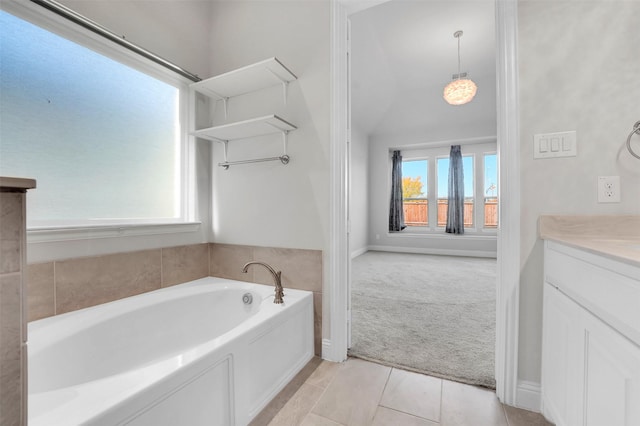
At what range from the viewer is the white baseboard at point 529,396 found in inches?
49.6

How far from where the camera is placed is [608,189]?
3.77ft

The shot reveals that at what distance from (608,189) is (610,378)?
85 centimetres

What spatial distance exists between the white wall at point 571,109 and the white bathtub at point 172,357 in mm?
1221

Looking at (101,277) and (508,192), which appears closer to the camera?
(508,192)

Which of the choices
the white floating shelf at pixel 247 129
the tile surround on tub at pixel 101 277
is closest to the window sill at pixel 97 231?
the tile surround on tub at pixel 101 277

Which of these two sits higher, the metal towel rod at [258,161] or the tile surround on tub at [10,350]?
the metal towel rod at [258,161]

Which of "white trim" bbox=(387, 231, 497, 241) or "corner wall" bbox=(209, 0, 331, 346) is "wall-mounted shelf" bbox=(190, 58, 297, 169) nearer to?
"corner wall" bbox=(209, 0, 331, 346)

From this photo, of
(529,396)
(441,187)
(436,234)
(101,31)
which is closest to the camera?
(529,396)

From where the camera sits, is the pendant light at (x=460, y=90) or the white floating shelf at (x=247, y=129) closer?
the white floating shelf at (x=247, y=129)

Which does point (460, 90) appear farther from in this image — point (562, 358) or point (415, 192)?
point (562, 358)

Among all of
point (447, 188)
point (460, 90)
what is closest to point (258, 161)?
point (460, 90)

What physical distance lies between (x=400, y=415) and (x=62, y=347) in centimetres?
158

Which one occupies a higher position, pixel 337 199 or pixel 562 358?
pixel 337 199

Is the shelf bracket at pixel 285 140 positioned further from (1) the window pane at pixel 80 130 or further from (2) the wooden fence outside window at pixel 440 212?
(2) the wooden fence outside window at pixel 440 212
